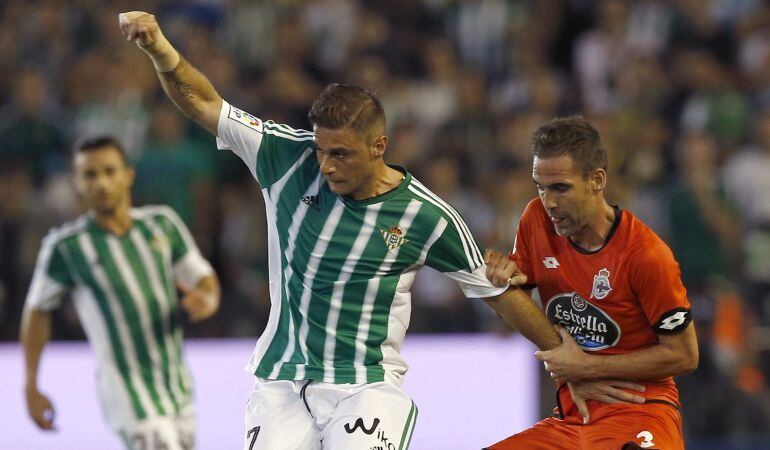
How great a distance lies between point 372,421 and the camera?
4730mm

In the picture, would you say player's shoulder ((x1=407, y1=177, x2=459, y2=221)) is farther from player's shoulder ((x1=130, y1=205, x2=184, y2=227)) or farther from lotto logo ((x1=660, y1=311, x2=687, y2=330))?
player's shoulder ((x1=130, y1=205, x2=184, y2=227))

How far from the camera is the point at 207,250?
10.2m

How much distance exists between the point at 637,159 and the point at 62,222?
478cm

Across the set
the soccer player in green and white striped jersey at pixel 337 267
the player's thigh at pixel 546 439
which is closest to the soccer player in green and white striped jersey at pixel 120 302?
the soccer player in green and white striped jersey at pixel 337 267

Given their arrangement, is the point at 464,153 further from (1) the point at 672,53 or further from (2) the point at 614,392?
(2) the point at 614,392

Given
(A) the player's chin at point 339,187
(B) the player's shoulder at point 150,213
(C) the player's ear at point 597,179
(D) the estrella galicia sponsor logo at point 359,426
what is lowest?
(D) the estrella galicia sponsor logo at point 359,426

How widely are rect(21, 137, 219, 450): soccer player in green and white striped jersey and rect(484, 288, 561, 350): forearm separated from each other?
6.12ft

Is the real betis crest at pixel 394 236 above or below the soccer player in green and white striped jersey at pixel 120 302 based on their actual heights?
above

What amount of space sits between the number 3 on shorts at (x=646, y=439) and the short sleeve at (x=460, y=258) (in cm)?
79

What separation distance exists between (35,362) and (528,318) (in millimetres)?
2735

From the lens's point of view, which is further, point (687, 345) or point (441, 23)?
point (441, 23)

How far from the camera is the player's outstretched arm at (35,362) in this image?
613 cm

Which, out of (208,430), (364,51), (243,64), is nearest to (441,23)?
(364,51)

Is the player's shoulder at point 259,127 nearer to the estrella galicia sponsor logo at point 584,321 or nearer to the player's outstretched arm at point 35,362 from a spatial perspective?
the estrella galicia sponsor logo at point 584,321
